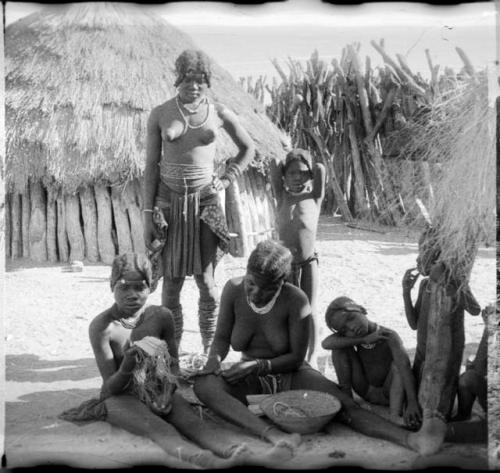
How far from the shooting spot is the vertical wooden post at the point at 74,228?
23.9 feet

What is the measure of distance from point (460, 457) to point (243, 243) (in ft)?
16.0

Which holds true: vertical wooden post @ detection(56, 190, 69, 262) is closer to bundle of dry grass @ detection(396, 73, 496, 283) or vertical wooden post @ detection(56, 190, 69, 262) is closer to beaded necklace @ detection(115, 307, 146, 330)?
beaded necklace @ detection(115, 307, 146, 330)

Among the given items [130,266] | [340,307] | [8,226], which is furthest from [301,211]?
[8,226]

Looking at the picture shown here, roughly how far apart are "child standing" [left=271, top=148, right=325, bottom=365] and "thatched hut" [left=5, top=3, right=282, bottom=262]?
10.0ft

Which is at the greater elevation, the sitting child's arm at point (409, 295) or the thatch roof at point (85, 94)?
the thatch roof at point (85, 94)

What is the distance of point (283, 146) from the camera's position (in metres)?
8.07

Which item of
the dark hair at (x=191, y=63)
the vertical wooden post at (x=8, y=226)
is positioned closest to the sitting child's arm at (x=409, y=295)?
the dark hair at (x=191, y=63)

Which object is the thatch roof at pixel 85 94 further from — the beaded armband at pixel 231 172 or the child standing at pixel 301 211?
the child standing at pixel 301 211

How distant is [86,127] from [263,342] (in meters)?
3.99

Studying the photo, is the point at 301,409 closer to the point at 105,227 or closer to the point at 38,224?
the point at 105,227

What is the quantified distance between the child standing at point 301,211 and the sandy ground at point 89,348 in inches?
20.6

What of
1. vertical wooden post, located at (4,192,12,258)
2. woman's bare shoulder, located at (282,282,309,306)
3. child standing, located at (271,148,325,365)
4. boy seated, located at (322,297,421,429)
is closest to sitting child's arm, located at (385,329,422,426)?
boy seated, located at (322,297,421,429)

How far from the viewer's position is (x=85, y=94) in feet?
22.5

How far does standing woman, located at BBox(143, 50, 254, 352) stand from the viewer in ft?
12.9
